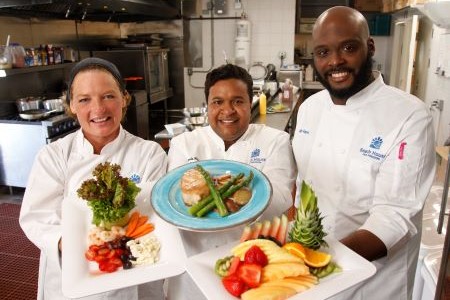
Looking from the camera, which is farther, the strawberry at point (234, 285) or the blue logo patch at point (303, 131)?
the blue logo patch at point (303, 131)

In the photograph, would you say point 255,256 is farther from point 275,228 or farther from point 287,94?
point 287,94

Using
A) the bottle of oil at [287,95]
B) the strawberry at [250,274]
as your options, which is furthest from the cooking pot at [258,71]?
the strawberry at [250,274]

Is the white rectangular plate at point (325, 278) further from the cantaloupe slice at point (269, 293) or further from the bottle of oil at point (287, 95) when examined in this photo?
the bottle of oil at point (287, 95)

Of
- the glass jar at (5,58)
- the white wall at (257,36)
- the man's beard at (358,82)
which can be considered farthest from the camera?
the white wall at (257,36)

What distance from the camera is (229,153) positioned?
5.59ft

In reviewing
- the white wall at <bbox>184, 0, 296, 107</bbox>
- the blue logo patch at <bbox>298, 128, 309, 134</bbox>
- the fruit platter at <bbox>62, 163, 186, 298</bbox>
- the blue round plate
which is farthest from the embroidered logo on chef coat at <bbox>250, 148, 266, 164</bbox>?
the white wall at <bbox>184, 0, 296, 107</bbox>

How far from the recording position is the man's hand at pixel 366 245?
4.04 feet

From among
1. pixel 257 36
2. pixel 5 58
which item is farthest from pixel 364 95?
pixel 257 36

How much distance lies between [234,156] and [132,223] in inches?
21.7

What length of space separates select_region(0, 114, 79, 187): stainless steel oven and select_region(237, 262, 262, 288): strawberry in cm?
360

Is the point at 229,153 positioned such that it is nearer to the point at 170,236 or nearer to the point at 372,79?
the point at 170,236

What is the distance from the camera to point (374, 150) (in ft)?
4.92

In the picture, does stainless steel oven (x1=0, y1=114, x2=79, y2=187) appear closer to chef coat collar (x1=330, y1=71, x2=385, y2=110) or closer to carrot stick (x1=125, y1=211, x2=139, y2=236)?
carrot stick (x1=125, y1=211, x2=139, y2=236)

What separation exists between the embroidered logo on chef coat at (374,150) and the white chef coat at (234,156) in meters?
0.35
